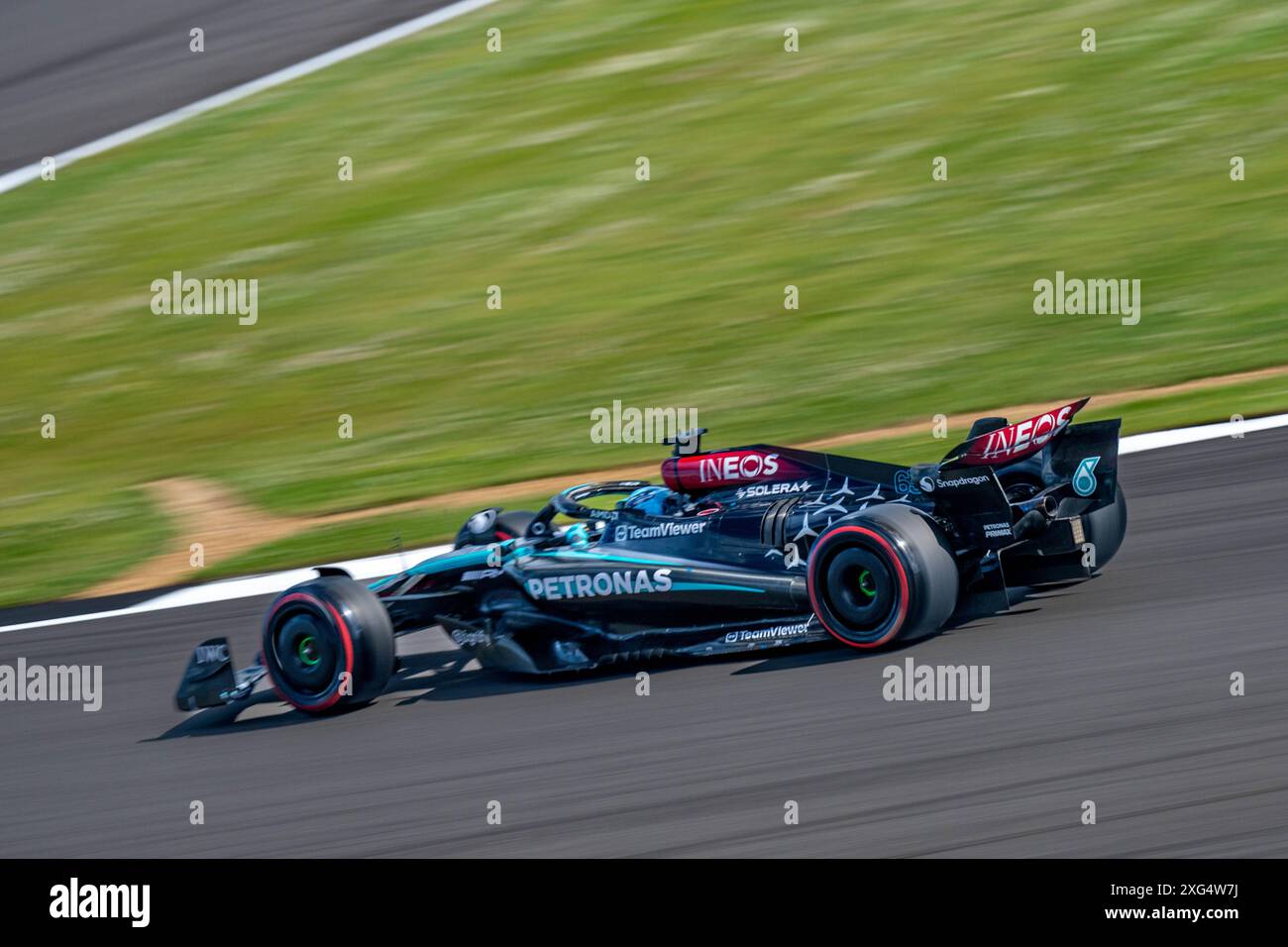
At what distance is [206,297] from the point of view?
1753 centimetres

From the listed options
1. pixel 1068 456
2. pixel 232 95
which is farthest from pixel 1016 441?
pixel 232 95

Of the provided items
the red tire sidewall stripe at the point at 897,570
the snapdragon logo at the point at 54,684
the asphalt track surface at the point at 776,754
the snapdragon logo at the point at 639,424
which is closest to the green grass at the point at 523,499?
the snapdragon logo at the point at 639,424

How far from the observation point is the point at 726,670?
6.64 meters

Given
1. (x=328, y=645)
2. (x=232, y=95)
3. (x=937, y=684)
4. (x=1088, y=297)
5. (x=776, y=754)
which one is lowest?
(x=776, y=754)

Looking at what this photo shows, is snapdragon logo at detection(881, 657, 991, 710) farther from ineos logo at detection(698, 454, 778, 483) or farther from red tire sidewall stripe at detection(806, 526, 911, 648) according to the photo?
ineos logo at detection(698, 454, 778, 483)

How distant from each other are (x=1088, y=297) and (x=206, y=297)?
9.73 m

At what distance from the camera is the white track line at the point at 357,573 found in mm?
9938

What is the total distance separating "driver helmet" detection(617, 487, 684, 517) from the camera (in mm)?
6996

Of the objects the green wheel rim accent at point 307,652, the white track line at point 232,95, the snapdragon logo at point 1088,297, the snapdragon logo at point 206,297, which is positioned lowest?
the green wheel rim accent at point 307,652

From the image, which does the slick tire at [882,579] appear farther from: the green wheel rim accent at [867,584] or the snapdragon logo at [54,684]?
the snapdragon logo at [54,684]

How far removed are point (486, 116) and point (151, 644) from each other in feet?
40.1

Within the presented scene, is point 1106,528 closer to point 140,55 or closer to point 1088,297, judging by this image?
point 1088,297

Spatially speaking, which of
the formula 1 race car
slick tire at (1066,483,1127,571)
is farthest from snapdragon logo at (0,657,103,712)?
slick tire at (1066,483,1127,571)

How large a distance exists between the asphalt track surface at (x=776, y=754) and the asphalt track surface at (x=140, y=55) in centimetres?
1609
